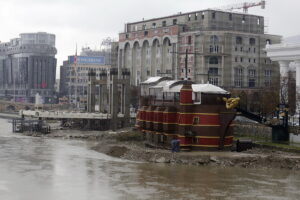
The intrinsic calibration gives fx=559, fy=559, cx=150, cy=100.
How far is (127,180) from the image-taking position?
149 ft

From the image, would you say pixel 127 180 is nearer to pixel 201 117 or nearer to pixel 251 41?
pixel 201 117

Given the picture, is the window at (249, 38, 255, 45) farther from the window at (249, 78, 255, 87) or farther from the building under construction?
the window at (249, 78, 255, 87)

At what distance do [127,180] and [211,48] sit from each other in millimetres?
81814

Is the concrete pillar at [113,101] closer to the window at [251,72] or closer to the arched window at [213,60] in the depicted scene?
the arched window at [213,60]

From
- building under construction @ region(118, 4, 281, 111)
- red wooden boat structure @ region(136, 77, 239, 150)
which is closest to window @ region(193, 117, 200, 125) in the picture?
red wooden boat structure @ region(136, 77, 239, 150)

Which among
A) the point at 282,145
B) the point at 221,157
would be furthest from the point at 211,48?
the point at 221,157

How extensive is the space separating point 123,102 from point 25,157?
1915 inches

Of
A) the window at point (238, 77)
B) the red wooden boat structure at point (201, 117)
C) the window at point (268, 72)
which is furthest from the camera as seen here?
the window at point (268, 72)

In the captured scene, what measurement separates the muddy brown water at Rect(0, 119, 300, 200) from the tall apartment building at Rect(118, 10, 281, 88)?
2650 inches

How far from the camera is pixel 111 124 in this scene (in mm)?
102375

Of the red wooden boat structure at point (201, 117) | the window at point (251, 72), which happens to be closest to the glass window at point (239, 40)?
the window at point (251, 72)

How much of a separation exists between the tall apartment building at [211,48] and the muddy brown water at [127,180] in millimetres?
67313

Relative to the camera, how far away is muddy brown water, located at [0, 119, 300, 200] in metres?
40.1

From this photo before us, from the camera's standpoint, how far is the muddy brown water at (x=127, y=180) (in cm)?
4006
